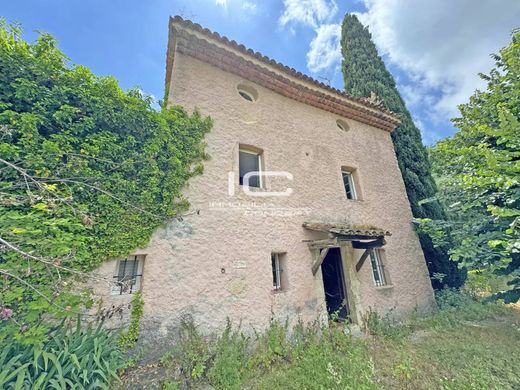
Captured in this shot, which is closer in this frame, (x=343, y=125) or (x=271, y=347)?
(x=271, y=347)

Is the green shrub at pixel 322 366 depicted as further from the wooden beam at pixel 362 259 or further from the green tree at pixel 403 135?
the green tree at pixel 403 135

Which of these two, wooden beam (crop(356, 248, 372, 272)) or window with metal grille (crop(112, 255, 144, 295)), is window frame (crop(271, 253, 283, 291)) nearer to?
wooden beam (crop(356, 248, 372, 272))

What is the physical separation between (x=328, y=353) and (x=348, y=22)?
16.4 m

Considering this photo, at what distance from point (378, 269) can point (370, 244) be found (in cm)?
154

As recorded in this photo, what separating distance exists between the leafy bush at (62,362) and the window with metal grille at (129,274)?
74 cm

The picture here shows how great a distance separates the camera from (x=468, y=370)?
3.92m

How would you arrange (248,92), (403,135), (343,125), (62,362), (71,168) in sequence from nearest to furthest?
(62,362) < (71,168) < (248,92) < (343,125) < (403,135)

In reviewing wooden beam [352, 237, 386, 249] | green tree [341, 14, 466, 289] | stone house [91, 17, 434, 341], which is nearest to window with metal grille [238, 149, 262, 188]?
stone house [91, 17, 434, 341]

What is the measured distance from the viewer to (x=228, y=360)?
386 centimetres

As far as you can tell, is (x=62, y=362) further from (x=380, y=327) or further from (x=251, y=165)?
(x=380, y=327)

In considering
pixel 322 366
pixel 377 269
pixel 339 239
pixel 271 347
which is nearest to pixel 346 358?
pixel 322 366

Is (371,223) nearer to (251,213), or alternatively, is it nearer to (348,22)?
(251,213)

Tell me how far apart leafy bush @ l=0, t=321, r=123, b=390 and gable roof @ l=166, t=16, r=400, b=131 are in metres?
6.43

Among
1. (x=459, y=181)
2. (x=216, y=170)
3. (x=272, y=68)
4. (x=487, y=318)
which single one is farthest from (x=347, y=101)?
(x=487, y=318)
